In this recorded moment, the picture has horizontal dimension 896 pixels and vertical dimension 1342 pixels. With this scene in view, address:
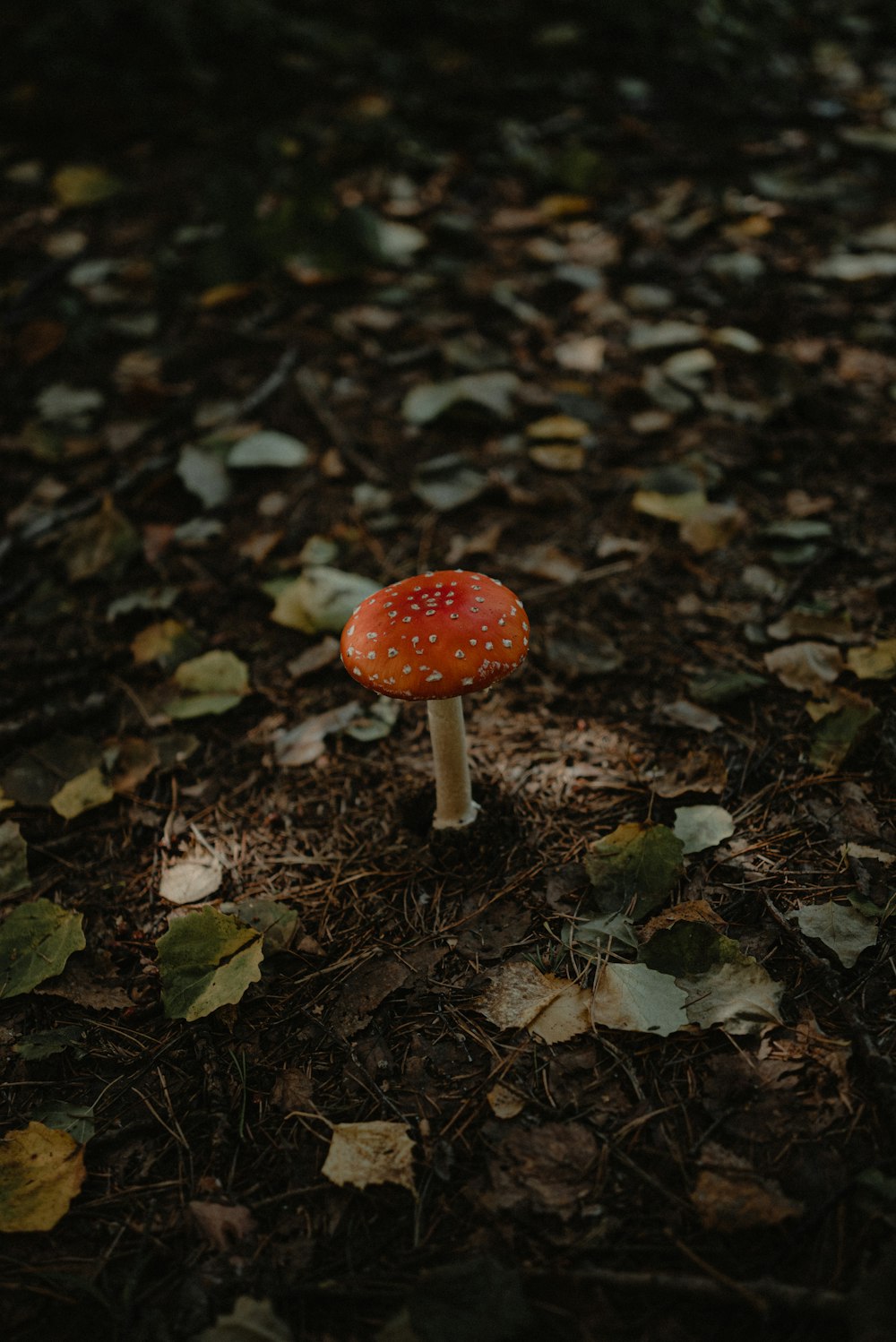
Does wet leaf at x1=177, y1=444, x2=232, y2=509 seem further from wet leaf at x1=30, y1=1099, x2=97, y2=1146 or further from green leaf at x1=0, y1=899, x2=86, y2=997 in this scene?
wet leaf at x1=30, y1=1099, x2=97, y2=1146

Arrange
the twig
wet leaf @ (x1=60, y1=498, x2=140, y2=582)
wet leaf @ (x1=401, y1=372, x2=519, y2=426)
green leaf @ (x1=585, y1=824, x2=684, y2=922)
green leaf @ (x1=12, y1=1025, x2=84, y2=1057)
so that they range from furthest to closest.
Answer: wet leaf @ (x1=401, y1=372, x2=519, y2=426) → wet leaf @ (x1=60, y1=498, x2=140, y2=582) → green leaf @ (x1=585, y1=824, x2=684, y2=922) → green leaf @ (x1=12, y1=1025, x2=84, y2=1057) → the twig

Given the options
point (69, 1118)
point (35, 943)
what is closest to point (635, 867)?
point (69, 1118)

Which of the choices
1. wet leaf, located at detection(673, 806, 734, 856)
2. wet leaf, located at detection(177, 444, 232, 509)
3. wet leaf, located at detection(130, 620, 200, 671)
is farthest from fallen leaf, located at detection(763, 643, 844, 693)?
wet leaf, located at detection(177, 444, 232, 509)

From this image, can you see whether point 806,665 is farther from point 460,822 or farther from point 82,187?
point 82,187

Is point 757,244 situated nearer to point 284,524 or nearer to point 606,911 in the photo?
point 284,524

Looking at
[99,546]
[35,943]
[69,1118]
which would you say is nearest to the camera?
[69,1118]

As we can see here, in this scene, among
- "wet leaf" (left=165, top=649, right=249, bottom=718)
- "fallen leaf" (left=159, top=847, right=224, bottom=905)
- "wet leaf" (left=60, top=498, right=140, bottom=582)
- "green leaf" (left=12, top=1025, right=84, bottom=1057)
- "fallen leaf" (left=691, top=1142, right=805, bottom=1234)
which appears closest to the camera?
"fallen leaf" (left=691, top=1142, right=805, bottom=1234)

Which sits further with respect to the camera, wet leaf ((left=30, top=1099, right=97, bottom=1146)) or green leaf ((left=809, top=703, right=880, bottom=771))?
green leaf ((left=809, top=703, right=880, bottom=771))
